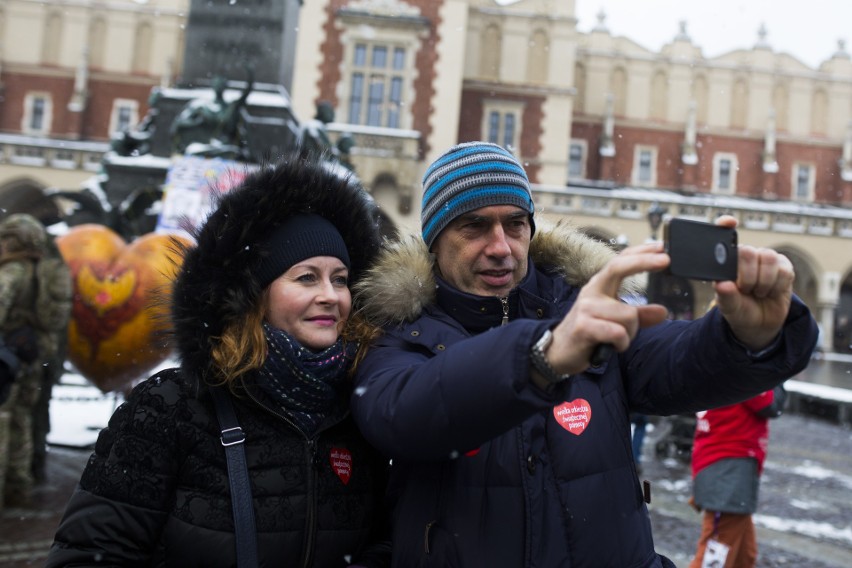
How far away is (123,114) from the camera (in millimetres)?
32375

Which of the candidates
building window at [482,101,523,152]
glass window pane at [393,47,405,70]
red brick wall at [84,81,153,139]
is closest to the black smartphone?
glass window pane at [393,47,405,70]

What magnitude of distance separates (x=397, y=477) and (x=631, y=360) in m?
0.61

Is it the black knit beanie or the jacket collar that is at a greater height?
the black knit beanie

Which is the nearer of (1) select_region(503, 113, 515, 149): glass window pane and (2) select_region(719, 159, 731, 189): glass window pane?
(1) select_region(503, 113, 515, 149): glass window pane

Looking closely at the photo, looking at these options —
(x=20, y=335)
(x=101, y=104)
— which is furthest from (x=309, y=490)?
(x=101, y=104)

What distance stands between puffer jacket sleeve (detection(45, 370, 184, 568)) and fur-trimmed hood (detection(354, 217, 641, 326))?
509 mm

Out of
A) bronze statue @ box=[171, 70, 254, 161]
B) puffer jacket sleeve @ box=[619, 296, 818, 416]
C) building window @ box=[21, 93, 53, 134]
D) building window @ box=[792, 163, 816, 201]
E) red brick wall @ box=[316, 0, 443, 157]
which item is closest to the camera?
puffer jacket sleeve @ box=[619, 296, 818, 416]

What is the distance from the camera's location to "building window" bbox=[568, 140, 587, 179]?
32750 mm

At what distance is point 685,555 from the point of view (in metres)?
4.58

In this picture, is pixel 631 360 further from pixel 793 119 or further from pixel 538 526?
pixel 793 119

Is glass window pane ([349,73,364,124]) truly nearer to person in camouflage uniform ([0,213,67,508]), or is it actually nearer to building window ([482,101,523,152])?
building window ([482,101,523,152])

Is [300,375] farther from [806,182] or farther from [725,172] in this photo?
[806,182]

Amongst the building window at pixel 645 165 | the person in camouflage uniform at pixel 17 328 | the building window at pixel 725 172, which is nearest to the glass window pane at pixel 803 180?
the building window at pixel 725 172

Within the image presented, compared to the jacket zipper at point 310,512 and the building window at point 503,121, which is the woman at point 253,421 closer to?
the jacket zipper at point 310,512
